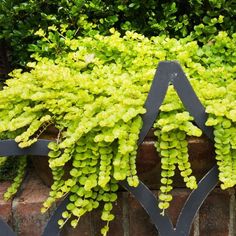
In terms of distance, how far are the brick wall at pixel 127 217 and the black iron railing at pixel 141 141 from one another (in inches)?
3.8

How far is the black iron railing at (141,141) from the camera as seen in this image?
3.84ft

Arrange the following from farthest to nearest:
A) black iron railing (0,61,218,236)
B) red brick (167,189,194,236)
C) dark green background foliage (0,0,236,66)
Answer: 1. dark green background foliage (0,0,236,66)
2. red brick (167,189,194,236)
3. black iron railing (0,61,218,236)

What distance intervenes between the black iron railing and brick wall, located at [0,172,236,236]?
0.10m

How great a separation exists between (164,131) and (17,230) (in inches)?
24.9

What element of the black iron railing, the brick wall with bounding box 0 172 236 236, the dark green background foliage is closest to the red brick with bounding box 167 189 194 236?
the brick wall with bounding box 0 172 236 236

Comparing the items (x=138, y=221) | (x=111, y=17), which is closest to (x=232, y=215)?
(x=138, y=221)

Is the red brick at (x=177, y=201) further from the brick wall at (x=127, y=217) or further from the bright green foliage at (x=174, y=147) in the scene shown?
the bright green foliage at (x=174, y=147)

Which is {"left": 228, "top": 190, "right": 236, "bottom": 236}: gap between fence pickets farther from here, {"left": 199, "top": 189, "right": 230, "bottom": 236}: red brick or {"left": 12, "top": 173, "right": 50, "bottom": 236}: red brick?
{"left": 12, "top": 173, "right": 50, "bottom": 236}: red brick

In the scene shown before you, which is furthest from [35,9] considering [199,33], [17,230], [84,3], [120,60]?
[17,230]

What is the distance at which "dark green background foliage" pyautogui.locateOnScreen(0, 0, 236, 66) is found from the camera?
75.7 inches

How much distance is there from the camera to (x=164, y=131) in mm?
1183

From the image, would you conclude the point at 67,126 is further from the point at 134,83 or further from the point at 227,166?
the point at 227,166

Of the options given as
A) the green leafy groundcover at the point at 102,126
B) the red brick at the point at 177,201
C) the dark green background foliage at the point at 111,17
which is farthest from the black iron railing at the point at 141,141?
the dark green background foliage at the point at 111,17

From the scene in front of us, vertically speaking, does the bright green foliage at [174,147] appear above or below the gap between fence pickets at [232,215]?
above
